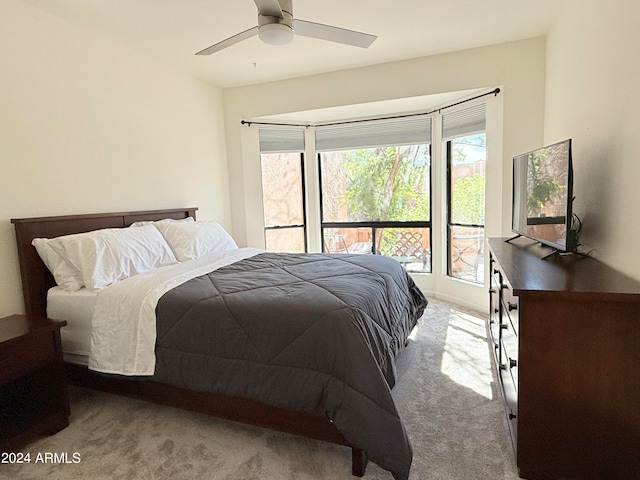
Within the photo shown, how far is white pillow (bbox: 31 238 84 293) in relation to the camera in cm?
230

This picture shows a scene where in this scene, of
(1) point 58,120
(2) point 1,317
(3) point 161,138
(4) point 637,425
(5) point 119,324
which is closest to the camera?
(4) point 637,425

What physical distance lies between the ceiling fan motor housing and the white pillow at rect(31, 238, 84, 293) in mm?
1867

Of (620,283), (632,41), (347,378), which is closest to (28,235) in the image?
(347,378)

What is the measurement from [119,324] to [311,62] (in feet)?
9.66

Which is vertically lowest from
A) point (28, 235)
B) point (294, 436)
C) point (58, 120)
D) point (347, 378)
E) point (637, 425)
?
point (294, 436)

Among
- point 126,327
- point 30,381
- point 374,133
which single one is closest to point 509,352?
point 126,327

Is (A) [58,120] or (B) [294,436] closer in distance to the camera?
(B) [294,436]

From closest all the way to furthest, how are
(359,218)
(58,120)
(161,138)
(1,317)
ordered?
(1,317) → (58,120) → (161,138) → (359,218)

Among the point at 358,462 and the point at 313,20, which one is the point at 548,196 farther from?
the point at 313,20

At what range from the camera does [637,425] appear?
1.36 m

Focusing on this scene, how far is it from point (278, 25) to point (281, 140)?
2.62 metres

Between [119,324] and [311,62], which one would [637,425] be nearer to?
[119,324]

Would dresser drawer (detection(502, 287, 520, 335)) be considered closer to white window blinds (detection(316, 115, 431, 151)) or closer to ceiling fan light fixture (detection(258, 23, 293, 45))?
ceiling fan light fixture (detection(258, 23, 293, 45))

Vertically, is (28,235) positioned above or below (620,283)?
above
